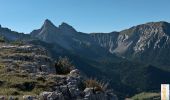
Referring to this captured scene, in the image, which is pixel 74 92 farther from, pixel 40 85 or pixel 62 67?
pixel 62 67

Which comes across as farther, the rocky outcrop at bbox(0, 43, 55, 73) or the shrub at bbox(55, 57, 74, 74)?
the shrub at bbox(55, 57, 74, 74)

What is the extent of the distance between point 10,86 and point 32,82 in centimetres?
190

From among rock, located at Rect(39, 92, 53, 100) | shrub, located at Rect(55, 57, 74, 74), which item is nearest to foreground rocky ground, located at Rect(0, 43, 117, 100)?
rock, located at Rect(39, 92, 53, 100)

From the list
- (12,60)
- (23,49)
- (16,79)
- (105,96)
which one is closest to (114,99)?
(105,96)

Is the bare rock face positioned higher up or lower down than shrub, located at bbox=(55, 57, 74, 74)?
lower down

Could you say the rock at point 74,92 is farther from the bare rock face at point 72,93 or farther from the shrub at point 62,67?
the shrub at point 62,67

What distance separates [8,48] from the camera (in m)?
55.5

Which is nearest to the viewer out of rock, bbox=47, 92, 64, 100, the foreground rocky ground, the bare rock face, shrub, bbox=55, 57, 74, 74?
rock, bbox=47, 92, 64, 100

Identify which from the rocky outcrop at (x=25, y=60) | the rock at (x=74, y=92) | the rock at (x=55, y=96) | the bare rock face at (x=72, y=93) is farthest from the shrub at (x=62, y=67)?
the rock at (x=55, y=96)

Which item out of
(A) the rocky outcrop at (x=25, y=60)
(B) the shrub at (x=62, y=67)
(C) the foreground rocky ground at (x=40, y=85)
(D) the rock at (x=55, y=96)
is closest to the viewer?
(D) the rock at (x=55, y=96)

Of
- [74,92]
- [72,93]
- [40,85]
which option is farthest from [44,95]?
[40,85]

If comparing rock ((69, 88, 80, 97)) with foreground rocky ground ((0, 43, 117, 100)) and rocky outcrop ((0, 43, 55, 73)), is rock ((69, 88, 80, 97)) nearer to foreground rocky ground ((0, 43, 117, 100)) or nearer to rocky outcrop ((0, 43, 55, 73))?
foreground rocky ground ((0, 43, 117, 100))

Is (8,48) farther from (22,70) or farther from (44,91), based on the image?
(44,91)

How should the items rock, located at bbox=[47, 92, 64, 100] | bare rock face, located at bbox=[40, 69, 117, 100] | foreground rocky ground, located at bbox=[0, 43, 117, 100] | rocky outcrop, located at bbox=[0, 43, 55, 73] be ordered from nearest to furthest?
rock, located at bbox=[47, 92, 64, 100], bare rock face, located at bbox=[40, 69, 117, 100], foreground rocky ground, located at bbox=[0, 43, 117, 100], rocky outcrop, located at bbox=[0, 43, 55, 73]
